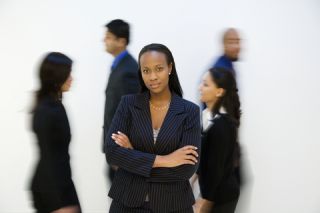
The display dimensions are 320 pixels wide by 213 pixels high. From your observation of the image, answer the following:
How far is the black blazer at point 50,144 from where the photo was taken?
1871 mm

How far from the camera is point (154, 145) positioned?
185cm

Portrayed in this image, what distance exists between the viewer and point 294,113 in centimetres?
358

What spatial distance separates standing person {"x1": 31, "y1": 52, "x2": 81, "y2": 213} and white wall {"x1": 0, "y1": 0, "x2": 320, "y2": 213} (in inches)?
61.5

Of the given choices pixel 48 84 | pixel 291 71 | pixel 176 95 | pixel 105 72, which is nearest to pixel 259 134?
pixel 291 71

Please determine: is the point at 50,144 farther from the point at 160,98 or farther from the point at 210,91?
the point at 210,91

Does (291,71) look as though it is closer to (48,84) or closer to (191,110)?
(191,110)

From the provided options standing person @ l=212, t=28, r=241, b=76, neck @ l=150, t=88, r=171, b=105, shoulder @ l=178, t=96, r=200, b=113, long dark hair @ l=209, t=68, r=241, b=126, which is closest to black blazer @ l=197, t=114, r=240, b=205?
long dark hair @ l=209, t=68, r=241, b=126

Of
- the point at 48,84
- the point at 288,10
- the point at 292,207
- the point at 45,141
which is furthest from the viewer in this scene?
the point at 292,207

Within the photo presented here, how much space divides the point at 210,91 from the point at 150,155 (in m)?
0.71

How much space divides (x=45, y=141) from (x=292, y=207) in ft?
8.84

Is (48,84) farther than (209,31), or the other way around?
(209,31)

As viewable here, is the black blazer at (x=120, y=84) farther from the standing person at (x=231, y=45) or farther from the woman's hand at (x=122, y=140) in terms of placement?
the woman's hand at (x=122, y=140)

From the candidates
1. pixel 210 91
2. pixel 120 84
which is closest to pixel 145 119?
pixel 210 91

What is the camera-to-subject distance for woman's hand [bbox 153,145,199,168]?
5.96ft
